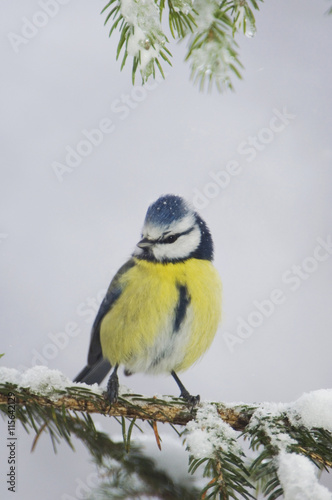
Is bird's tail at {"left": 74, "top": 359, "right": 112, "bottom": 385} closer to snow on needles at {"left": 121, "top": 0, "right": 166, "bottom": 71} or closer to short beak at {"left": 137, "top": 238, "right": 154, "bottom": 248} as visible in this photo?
short beak at {"left": 137, "top": 238, "right": 154, "bottom": 248}

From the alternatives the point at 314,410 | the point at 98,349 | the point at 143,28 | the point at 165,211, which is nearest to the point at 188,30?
the point at 143,28

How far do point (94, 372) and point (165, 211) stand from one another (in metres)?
0.64

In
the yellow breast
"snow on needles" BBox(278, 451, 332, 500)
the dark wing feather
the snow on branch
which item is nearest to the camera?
"snow on needles" BBox(278, 451, 332, 500)

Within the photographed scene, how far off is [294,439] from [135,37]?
798 mm

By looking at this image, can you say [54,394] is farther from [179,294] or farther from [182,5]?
[182,5]

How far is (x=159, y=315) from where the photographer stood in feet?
4.70

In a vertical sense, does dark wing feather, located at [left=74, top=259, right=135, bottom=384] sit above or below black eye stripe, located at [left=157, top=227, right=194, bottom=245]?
below

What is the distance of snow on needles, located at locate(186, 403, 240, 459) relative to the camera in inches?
35.8

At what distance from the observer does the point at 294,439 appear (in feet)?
3.04

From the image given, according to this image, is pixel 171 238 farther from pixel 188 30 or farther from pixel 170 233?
pixel 188 30

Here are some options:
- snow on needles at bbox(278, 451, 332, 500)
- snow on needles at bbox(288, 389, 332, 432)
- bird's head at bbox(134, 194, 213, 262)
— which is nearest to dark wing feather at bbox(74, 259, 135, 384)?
bird's head at bbox(134, 194, 213, 262)

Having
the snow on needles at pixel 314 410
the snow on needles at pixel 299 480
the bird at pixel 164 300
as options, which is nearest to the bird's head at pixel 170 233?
the bird at pixel 164 300

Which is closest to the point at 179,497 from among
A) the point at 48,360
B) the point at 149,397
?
the point at 149,397

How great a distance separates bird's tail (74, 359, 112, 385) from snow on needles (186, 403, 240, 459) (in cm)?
71
